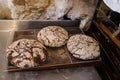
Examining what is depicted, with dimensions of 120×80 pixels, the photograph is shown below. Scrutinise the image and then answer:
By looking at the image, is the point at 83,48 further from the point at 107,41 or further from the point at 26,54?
the point at 26,54

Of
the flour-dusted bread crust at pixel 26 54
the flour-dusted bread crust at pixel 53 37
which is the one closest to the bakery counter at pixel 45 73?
the flour-dusted bread crust at pixel 26 54

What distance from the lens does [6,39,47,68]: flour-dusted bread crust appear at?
2.73 feet

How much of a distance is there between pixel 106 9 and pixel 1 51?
0.83 metres

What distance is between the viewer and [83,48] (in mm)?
967

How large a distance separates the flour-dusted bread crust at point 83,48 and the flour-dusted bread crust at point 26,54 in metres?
0.18

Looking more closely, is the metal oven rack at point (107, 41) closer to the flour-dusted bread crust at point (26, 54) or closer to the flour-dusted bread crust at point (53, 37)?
the flour-dusted bread crust at point (53, 37)

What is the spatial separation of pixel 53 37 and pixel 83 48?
20cm

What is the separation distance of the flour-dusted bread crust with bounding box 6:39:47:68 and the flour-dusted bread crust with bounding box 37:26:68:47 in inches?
2.9

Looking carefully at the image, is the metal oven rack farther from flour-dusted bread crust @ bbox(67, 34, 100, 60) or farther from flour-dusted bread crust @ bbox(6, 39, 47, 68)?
flour-dusted bread crust @ bbox(6, 39, 47, 68)

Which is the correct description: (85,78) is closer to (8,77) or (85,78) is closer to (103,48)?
(103,48)

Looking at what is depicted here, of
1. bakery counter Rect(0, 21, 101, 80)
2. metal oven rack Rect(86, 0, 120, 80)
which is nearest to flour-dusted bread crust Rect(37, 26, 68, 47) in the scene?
bakery counter Rect(0, 21, 101, 80)

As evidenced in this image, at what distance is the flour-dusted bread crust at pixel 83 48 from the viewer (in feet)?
3.10

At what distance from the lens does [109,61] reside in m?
1.00

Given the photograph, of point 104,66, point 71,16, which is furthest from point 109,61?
point 71,16
